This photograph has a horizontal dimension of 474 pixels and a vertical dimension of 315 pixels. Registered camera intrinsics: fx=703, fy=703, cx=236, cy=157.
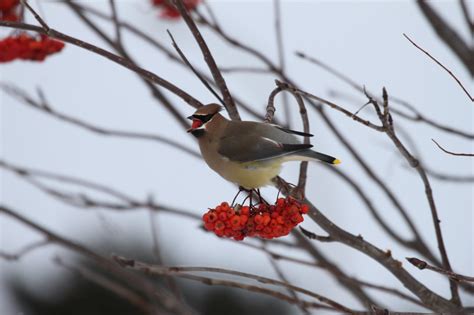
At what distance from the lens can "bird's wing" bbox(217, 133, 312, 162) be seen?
2199mm

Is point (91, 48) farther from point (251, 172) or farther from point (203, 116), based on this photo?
point (251, 172)

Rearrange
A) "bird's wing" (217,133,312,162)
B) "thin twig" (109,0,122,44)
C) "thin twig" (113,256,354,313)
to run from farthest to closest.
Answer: "thin twig" (109,0,122,44) → "bird's wing" (217,133,312,162) → "thin twig" (113,256,354,313)

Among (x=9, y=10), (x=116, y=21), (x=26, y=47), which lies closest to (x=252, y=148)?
(x=116, y=21)

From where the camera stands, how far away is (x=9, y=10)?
10.3 ft

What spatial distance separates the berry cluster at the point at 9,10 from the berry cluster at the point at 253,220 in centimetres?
164

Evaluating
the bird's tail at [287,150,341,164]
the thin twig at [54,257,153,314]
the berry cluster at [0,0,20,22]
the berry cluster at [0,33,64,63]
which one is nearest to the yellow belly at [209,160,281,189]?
the bird's tail at [287,150,341,164]

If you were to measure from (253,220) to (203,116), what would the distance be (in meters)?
0.46

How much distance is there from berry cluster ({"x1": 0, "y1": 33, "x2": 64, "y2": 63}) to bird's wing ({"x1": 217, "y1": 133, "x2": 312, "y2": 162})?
3.50 feet

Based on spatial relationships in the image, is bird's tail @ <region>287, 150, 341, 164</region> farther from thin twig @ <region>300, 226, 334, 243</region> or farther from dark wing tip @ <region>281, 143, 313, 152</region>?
thin twig @ <region>300, 226, 334, 243</region>

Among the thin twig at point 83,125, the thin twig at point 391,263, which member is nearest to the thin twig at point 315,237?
the thin twig at point 391,263

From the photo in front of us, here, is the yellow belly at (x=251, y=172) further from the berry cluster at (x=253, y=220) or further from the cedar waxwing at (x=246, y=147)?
the berry cluster at (x=253, y=220)

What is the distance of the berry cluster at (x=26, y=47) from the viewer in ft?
9.80

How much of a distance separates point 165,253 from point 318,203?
322 cm

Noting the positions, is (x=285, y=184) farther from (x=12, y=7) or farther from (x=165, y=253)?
(x=165, y=253)
